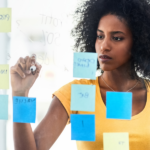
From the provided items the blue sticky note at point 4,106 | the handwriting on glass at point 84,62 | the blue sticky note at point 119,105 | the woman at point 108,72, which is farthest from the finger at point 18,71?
the blue sticky note at point 119,105

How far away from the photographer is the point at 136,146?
0.75 meters

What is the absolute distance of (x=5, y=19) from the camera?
831mm

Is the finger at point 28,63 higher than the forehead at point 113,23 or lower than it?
lower

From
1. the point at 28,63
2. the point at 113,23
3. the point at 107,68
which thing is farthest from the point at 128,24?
the point at 28,63

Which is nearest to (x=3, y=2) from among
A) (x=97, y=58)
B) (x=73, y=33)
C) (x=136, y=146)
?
(x=73, y=33)

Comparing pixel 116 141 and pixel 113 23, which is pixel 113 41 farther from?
pixel 116 141

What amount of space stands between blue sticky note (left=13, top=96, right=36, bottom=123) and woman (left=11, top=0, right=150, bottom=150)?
0.02m

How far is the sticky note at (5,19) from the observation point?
2.71ft

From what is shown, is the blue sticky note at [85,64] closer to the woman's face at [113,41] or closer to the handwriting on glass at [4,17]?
the woman's face at [113,41]

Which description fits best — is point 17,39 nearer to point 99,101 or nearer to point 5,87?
point 5,87

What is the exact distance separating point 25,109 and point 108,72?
351 millimetres

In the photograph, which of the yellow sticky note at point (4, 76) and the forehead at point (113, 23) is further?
the yellow sticky note at point (4, 76)

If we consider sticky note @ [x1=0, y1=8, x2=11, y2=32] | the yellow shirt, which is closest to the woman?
the yellow shirt

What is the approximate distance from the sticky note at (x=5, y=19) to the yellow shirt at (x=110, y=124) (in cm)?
32
